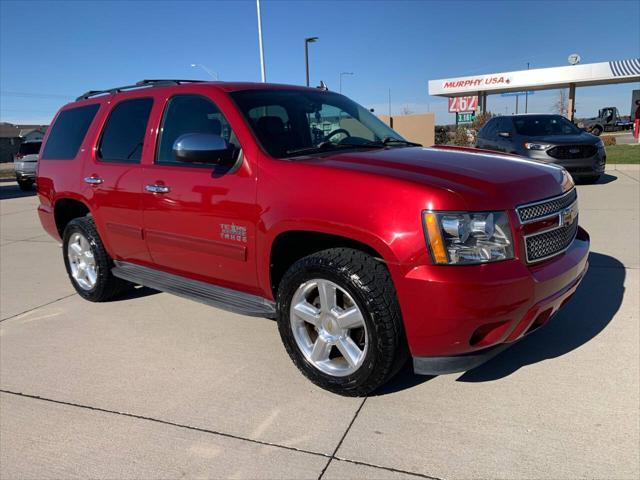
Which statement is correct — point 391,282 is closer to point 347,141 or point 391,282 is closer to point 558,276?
point 558,276

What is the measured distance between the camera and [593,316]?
4023 millimetres

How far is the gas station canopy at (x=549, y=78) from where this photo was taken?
107 feet

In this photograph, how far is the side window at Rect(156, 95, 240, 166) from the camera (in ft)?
12.0

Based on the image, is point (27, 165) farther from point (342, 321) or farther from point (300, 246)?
point (342, 321)

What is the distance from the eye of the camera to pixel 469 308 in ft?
8.24

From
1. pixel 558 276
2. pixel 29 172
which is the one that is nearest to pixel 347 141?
pixel 558 276

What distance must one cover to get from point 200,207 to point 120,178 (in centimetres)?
111

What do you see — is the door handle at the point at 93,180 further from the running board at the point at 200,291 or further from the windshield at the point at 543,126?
the windshield at the point at 543,126

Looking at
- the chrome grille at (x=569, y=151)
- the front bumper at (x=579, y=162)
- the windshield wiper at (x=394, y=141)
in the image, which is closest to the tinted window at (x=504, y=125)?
the front bumper at (x=579, y=162)

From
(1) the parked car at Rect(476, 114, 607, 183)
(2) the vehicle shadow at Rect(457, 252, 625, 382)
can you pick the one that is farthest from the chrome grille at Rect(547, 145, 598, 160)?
(2) the vehicle shadow at Rect(457, 252, 625, 382)

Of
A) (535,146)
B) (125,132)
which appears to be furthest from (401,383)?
(535,146)

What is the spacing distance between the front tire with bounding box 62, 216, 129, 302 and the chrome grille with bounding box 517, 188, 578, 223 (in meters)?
3.64

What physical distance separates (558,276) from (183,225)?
248cm

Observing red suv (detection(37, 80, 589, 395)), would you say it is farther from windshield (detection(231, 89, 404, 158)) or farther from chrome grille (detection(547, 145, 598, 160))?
chrome grille (detection(547, 145, 598, 160))
